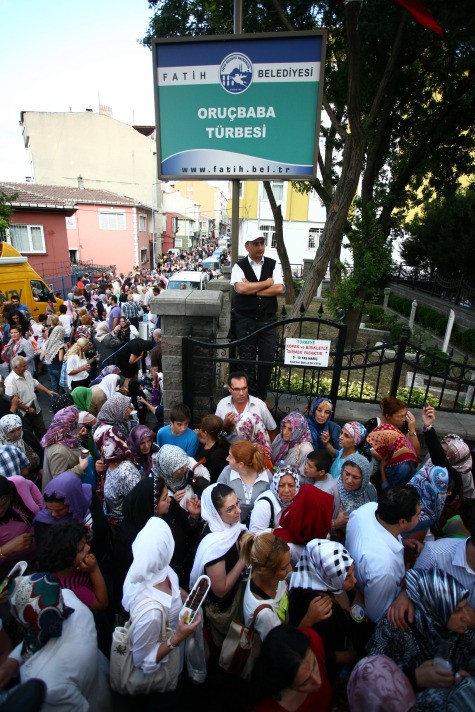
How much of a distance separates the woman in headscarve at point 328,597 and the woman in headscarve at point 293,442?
4.23ft

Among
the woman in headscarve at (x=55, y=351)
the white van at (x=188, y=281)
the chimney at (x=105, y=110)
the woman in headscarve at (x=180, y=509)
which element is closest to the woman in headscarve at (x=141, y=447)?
the woman in headscarve at (x=180, y=509)

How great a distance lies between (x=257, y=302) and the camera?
15.8 ft

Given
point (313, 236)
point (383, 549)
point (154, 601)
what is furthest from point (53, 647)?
point (313, 236)

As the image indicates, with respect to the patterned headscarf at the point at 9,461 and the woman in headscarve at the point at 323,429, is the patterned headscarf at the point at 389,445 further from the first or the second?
the patterned headscarf at the point at 9,461

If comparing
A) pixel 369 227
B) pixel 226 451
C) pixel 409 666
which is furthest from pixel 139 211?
pixel 409 666

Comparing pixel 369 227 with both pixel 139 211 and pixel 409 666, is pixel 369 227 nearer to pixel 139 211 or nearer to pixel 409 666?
pixel 409 666

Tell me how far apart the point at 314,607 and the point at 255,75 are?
5.29m

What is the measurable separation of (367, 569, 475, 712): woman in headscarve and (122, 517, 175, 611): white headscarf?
128 centimetres

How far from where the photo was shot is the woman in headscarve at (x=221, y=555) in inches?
94.7

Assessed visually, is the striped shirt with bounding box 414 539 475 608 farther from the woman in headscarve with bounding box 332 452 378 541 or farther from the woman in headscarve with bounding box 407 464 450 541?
the woman in headscarve with bounding box 332 452 378 541

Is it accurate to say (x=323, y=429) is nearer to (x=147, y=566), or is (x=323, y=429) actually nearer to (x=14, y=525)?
(x=147, y=566)

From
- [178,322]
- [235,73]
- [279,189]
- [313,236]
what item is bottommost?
[178,322]

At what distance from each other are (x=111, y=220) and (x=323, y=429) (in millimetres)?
31012

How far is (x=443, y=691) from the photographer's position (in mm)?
1807
